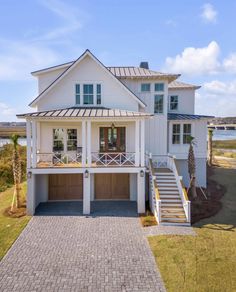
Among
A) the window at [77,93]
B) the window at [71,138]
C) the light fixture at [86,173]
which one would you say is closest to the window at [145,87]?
the window at [77,93]

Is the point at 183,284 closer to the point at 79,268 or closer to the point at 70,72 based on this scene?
the point at 79,268

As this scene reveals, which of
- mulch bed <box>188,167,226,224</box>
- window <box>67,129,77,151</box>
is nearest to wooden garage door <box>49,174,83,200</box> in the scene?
window <box>67,129,77,151</box>

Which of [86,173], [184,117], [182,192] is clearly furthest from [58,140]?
[184,117]

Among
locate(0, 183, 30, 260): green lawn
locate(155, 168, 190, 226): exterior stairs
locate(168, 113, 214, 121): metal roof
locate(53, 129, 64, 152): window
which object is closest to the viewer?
locate(0, 183, 30, 260): green lawn

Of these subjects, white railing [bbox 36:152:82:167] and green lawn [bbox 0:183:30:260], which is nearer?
green lawn [bbox 0:183:30:260]

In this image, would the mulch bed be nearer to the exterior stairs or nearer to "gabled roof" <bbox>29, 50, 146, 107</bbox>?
the exterior stairs

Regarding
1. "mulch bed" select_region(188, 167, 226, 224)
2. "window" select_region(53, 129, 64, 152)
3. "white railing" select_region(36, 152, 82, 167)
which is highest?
"window" select_region(53, 129, 64, 152)

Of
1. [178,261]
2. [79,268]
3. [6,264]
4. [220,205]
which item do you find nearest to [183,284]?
[178,261]
